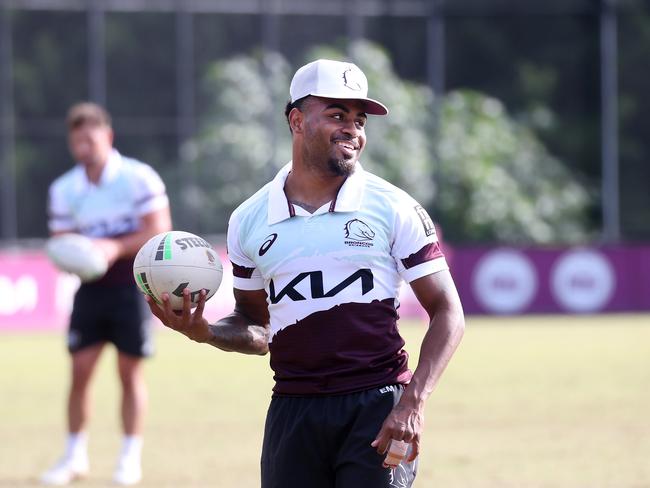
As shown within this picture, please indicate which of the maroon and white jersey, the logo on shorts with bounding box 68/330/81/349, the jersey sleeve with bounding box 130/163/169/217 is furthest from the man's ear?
the logo on shorts with bounding box 68/330/81/349

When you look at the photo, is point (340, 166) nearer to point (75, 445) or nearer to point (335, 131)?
point (335, 131)

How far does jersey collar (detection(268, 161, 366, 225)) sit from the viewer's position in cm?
536

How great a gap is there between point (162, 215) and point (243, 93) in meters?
20.4

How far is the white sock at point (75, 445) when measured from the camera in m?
9.62

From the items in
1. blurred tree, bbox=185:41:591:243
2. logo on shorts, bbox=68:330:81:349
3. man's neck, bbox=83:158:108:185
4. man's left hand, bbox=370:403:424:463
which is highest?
blurred tree, bbox=185:41:591:243

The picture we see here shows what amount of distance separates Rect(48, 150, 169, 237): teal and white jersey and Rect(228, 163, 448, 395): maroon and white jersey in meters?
4.32

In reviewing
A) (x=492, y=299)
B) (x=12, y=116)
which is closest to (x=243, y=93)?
(x=12, y=116)

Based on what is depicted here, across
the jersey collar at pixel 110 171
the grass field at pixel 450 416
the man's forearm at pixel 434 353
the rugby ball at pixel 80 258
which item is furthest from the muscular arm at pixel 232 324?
the jersey collar at pixel 110 171

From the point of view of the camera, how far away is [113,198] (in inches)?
382

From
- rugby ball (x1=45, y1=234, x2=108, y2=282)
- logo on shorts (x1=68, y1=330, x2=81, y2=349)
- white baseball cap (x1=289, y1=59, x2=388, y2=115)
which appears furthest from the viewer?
logo on shorts (x1=68, y1=330, x2=81, y2=349)

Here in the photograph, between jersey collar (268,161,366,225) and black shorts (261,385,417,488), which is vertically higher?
jersey collar (268,161,366,225)

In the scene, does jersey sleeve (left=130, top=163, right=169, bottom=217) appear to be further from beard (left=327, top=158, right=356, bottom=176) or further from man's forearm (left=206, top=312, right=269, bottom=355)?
beard (left=327, top=158, right=356, bottom=176)

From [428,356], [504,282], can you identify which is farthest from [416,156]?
[428,356]

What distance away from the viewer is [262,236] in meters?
5.48
